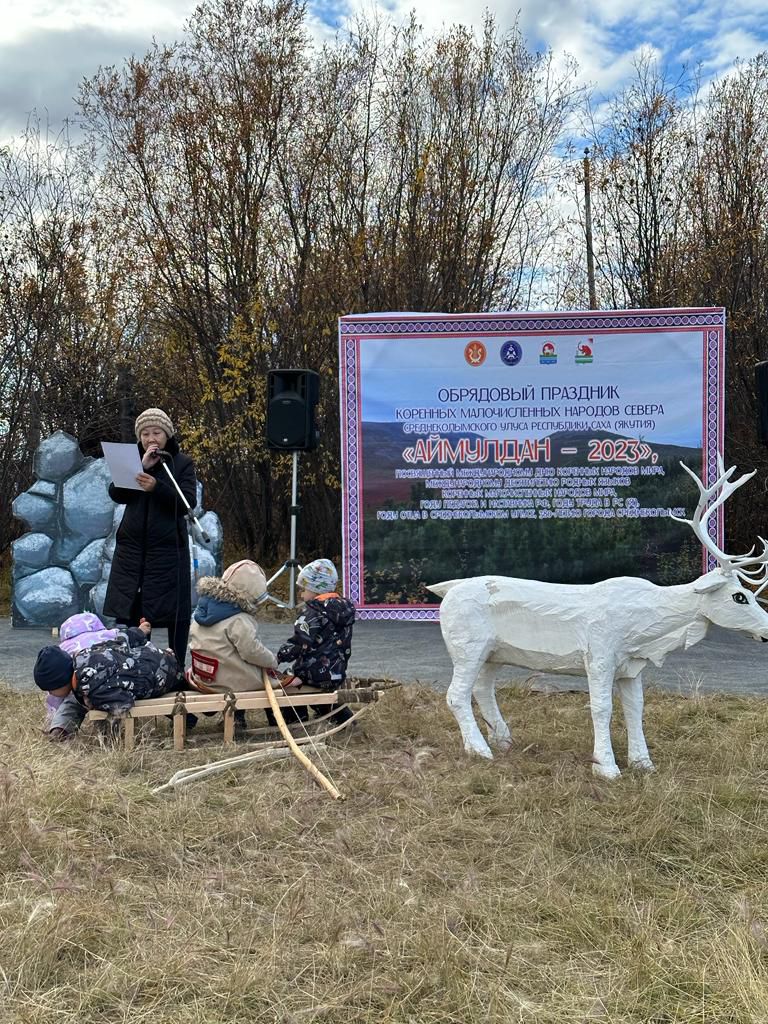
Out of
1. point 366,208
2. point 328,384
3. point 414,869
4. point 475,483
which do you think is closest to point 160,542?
point 414,869

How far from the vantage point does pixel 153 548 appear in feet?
17.2

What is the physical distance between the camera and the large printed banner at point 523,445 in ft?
28.8

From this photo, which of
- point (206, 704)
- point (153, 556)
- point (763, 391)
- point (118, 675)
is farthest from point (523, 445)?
point (118, 675)

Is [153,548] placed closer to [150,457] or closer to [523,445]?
[150,457]

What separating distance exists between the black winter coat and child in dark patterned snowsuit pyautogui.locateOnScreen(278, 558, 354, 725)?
0.77m

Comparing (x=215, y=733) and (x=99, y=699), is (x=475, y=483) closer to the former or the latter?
(x=215, y=733)

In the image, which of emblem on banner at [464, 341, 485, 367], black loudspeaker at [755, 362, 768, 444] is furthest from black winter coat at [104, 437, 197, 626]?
black loudspeaker at [755, 362, 768, 444]

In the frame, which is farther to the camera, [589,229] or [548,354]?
[589,229]

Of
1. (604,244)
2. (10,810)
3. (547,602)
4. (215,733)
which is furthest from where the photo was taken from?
(604,244)

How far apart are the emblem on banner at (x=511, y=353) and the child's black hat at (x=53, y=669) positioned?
18.5 feet

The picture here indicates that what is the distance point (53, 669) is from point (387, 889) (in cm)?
226

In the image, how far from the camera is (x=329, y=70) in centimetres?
1317

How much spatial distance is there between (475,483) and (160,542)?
14.4 feet

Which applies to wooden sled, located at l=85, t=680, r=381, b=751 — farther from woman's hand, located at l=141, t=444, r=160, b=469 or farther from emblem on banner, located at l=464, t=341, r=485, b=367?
emblem on banner, located at l=464, t=341, r=485, b=367
